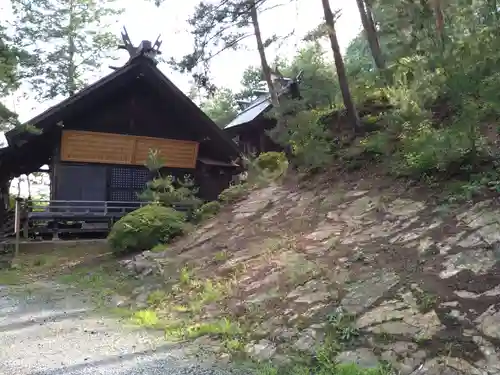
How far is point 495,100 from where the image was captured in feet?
18.8

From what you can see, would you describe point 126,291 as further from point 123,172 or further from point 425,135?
point 123,172

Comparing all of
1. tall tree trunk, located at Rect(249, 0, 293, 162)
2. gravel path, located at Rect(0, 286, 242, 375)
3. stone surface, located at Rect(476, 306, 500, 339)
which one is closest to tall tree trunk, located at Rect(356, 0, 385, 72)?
tall tree trunk, located at Rect(249, 0, 293, 162)

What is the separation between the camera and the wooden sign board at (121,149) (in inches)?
537

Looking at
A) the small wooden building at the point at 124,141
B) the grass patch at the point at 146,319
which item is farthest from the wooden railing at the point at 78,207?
the grass patch at the point at 146,319

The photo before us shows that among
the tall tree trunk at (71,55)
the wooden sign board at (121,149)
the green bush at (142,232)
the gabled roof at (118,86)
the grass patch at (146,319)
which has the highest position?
the tall tree trunk at (71,55)

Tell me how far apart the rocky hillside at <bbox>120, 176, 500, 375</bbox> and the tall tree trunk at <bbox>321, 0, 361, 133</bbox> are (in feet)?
8.10

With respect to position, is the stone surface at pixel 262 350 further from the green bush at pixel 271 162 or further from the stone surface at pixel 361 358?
the green bush at pixel 271 162

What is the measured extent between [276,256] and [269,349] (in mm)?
2244

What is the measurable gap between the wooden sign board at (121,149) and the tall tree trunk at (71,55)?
1227cm

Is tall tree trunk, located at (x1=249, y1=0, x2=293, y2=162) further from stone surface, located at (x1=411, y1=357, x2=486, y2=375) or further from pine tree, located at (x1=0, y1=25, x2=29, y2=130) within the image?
stone surface, located at (x1=411, y1=357, x2=486, y2=375)

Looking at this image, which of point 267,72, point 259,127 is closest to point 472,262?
point 267,72

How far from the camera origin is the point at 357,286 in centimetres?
448

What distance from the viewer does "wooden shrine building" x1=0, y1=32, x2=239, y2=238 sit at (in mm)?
13484

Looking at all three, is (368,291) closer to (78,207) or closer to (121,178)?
(78,207)
